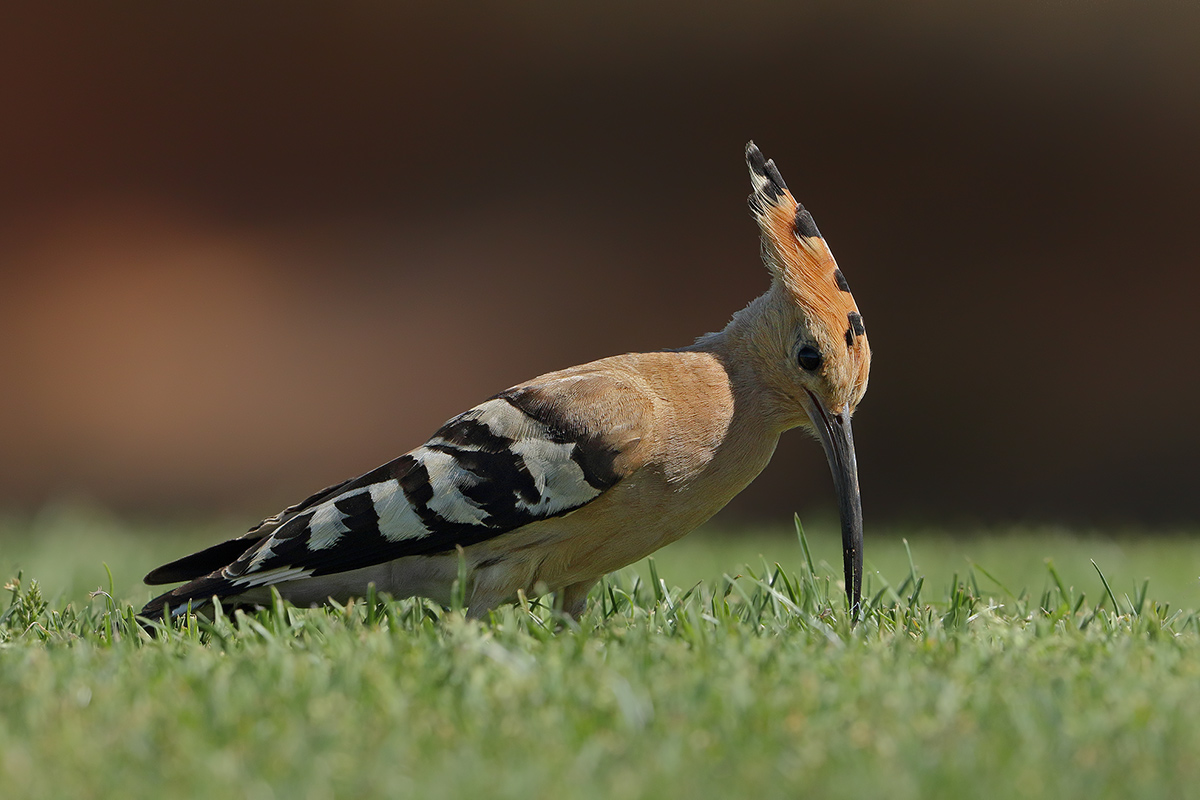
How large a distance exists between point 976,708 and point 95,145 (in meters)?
7.70

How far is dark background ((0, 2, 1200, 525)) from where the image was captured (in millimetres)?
8289

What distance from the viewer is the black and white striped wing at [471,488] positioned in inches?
118

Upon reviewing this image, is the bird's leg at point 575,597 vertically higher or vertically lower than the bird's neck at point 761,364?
lower

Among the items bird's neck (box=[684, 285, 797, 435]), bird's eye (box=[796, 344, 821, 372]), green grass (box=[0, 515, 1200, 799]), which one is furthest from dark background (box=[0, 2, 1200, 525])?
green grass (box=[0, 515, 1200, 799])

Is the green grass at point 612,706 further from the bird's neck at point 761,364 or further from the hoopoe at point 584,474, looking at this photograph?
the bird's neck at point 761,364

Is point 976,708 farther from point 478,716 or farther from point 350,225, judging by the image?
point 350,225

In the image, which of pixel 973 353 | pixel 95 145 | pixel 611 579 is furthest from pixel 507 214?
pixel 611 579

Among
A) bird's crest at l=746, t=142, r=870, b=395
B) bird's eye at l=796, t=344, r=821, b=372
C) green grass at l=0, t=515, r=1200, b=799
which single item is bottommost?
green grass at l=0, t=515, r=1200, b=799

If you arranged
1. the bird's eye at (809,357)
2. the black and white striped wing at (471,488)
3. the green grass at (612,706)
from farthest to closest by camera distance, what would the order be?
the bird's eye at (809,357), the black and white striped wing at (471,488), the green grass at (612,706)

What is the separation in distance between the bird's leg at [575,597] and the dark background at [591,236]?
525cm

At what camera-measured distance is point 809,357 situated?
127 inches

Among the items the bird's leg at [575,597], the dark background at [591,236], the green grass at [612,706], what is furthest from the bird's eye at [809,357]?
the dark background at [591,236]

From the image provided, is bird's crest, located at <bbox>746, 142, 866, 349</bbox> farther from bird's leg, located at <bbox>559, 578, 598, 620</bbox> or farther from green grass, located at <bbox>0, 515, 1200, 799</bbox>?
bird's leg, located at <bbox>559, 578, 598, 620</bbox>

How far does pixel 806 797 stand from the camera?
1.64 m
